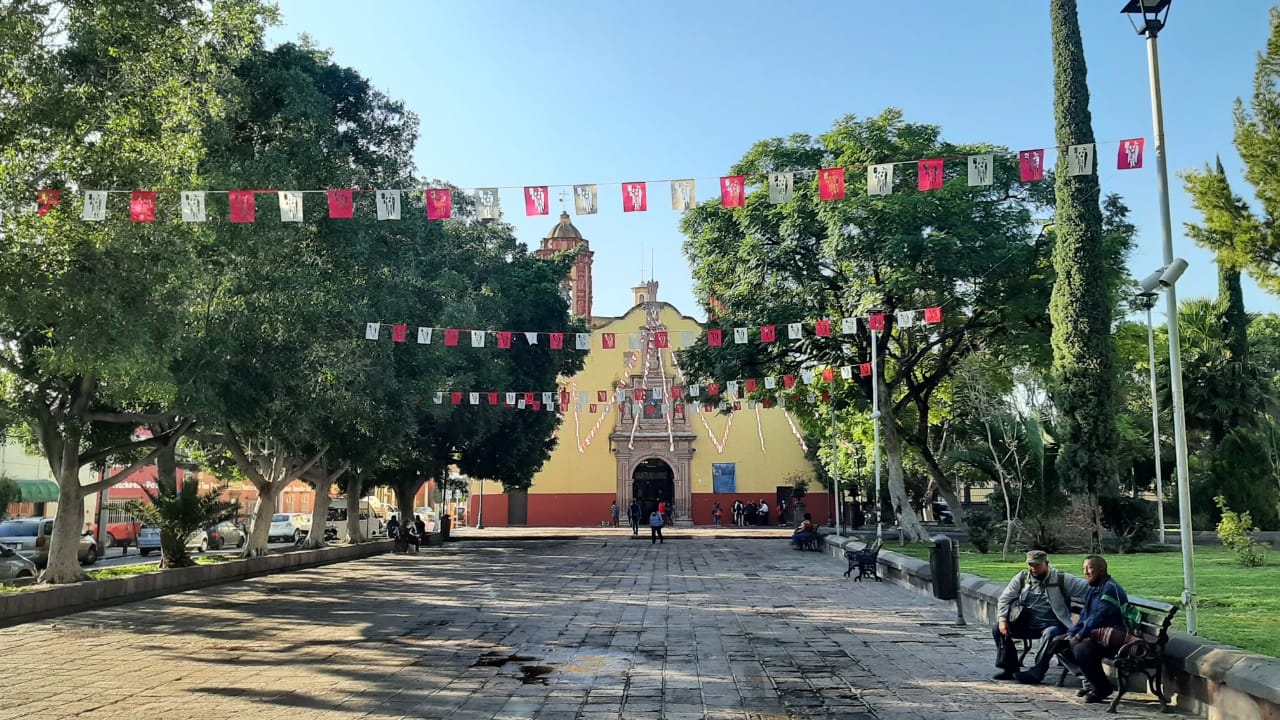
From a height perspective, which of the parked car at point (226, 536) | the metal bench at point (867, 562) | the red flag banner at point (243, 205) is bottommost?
the parked car at point (226, 536)

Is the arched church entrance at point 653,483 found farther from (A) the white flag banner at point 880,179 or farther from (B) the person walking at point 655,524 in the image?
(A) the white flag banner at point 880,179

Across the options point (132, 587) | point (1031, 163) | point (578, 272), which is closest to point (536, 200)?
point (1031, 163)

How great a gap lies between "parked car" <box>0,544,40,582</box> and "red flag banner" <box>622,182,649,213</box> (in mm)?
14904

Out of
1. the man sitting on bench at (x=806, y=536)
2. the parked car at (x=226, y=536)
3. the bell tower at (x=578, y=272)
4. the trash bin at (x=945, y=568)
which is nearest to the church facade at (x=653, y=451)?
the bell tower at (x=578, y=272)

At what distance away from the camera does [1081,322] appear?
22.5m

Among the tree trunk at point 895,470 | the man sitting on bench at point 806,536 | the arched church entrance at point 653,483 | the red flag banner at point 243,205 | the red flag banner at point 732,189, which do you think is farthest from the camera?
the arched church entrance at point 653,483

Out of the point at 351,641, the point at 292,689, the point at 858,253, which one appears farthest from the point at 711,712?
the point at 858,253

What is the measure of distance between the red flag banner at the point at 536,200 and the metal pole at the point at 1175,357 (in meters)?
7.76

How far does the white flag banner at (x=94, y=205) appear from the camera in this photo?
1170 cm

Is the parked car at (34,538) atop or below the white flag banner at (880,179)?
below

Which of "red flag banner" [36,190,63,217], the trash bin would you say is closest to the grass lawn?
the trash bin

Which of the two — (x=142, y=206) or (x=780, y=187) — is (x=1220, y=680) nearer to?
(x=780, y=187)

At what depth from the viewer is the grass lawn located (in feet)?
27.1

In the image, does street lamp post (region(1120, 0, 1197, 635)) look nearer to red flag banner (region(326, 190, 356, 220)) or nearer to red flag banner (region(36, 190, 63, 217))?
red flag banner (region(326, 190, 356, 220))
